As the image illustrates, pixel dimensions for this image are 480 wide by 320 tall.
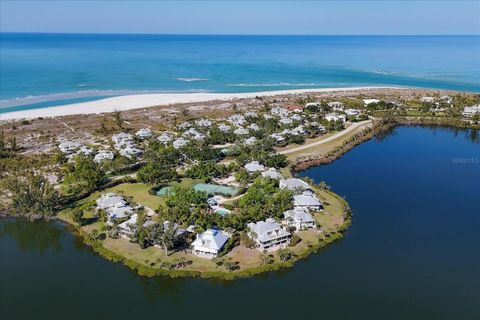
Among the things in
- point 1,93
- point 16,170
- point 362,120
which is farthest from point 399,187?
point 1,93

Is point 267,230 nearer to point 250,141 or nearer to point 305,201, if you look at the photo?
point 305,201

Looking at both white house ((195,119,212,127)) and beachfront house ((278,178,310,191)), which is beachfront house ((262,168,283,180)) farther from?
white house ((195,119,212,127))

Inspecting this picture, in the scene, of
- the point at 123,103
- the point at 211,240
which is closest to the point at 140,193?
the point at 211,240

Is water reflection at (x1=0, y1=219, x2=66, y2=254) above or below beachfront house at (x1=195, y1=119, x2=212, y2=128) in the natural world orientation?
below

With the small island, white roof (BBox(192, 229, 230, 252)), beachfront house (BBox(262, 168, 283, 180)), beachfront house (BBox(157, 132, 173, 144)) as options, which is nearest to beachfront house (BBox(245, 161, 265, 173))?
the small island

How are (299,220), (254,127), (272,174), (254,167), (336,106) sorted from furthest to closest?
(336,106) < (254,127) < (254,167) < (272,174) < (299,220)

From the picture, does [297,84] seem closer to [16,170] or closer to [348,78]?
[348,78]

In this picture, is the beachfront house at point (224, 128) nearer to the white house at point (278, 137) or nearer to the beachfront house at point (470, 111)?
the white house at point (278, 137)
